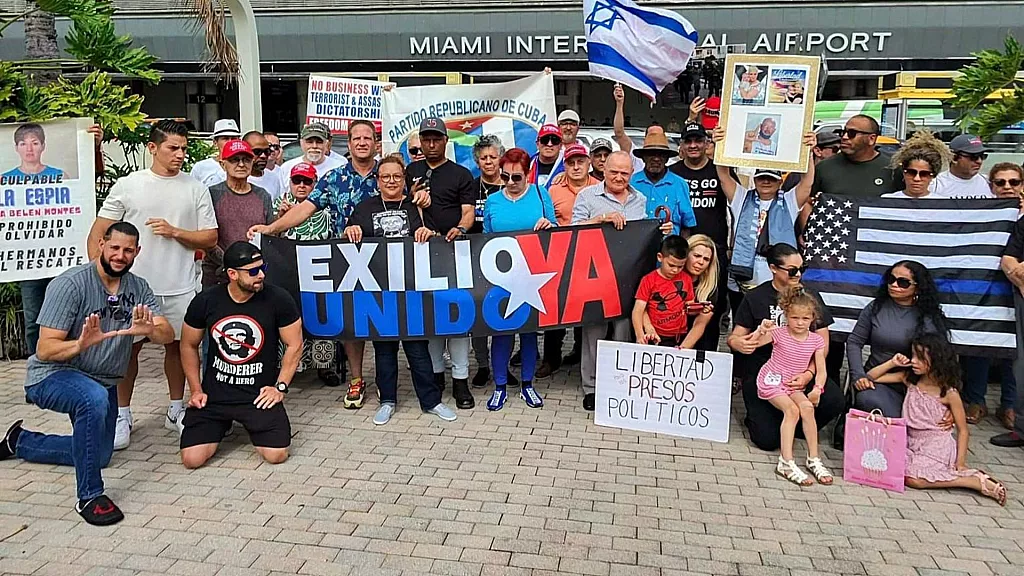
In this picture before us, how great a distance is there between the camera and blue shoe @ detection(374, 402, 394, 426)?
17.7ft

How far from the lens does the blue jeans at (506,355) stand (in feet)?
18.9

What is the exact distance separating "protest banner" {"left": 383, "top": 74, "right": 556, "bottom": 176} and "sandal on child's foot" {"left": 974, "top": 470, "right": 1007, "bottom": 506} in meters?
5.04

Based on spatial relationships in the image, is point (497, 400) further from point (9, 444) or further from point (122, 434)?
point (9, 444)

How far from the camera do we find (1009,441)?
201 inches

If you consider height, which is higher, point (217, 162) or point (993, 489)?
point (217, 162)

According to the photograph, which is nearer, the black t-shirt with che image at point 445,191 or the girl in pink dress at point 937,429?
the girl in pink dress at point 937,429

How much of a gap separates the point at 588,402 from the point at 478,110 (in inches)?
141

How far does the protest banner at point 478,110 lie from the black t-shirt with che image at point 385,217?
8.25 ft

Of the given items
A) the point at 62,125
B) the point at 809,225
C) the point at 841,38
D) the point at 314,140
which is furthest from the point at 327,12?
the point at 809,225

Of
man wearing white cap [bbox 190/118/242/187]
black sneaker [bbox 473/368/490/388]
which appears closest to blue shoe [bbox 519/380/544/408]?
black sneaker [bbox 473/368/490/388]

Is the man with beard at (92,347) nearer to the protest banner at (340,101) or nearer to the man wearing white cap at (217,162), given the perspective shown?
the man wearing white cap at (217,162)

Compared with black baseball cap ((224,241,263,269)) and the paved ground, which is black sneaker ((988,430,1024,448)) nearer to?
the paved ground

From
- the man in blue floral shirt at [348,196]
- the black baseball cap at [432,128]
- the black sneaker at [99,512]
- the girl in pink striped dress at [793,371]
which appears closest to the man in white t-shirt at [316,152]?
the man in blue floral shirt at [348,196]

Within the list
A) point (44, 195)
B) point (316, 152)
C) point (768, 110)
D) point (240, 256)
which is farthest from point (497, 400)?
point (44, 195)
